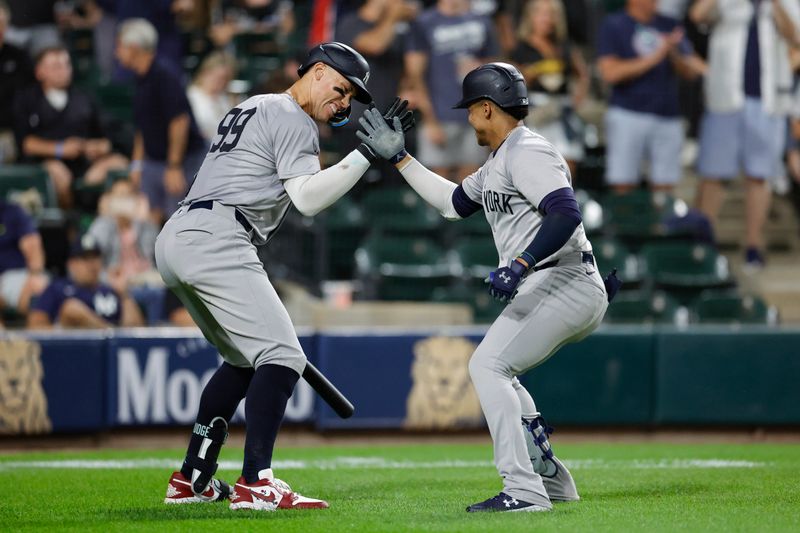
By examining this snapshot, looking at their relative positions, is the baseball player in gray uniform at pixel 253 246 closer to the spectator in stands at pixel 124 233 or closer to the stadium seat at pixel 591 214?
the spectator in stands at pixel 124 233

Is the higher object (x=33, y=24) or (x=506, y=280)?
(x=33, y=24)

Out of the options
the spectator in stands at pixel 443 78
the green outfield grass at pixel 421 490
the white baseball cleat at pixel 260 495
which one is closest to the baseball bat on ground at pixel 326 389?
the green outfield grass at pixel 421 490

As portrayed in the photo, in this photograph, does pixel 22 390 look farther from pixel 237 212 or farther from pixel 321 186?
A: pixel 321 186

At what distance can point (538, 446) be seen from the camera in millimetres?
5312

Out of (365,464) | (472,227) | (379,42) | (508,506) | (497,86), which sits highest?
(379,42)

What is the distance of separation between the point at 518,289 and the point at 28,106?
7.03 meters

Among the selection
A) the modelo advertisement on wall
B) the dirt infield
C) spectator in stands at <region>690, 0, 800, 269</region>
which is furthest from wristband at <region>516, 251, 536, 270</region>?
spectator in stands at <region>690, 0, 800, 269</region>

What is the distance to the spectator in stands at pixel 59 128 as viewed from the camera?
431 inches

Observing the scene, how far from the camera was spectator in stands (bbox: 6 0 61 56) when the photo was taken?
466 inches

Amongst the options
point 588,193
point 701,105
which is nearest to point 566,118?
point 588,193

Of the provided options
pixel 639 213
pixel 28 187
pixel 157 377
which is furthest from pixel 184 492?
pixel 639 213

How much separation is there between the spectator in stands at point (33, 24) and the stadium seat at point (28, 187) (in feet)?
5.85

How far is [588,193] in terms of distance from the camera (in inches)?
463

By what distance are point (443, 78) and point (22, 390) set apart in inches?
191
